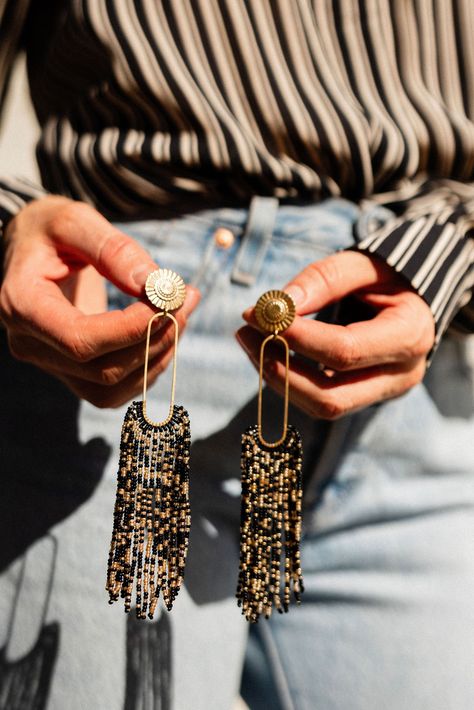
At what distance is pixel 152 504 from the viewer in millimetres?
812

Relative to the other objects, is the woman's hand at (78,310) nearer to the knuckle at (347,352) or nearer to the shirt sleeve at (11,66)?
the shirt sleeve at (11,66)

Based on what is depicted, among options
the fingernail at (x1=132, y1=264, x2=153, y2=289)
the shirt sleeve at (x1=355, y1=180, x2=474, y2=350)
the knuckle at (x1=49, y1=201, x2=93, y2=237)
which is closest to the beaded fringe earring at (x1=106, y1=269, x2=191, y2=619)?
the fingernail at (x1=132, y1=264, x2=153, y2=289)

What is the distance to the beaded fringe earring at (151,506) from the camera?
0.79 meters

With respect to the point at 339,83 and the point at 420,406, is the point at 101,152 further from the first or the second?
the point at 420,406

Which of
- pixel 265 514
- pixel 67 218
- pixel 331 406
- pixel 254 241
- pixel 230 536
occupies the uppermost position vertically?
pixel 67 218

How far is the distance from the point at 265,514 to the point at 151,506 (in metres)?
0.14

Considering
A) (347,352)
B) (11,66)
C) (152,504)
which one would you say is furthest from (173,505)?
(11,66)

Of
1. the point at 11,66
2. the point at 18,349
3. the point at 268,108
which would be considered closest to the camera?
the point at 18,349

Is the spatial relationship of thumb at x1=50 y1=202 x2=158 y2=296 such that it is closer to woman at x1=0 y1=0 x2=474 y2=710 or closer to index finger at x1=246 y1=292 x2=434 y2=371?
woman at x1=0 y1=0 x2=474 y2=710

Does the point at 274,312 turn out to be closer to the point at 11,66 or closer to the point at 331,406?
the point at 331,406

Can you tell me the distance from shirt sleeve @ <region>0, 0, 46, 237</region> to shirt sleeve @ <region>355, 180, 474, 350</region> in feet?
1.58

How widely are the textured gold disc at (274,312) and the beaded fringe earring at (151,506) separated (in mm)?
130

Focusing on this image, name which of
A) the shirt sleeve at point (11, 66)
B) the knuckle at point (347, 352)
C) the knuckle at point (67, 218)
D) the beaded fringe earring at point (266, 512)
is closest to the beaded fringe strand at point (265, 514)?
the beaded fringe earring at point (266, 512)

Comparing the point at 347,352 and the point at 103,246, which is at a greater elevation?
the point at 103,246
